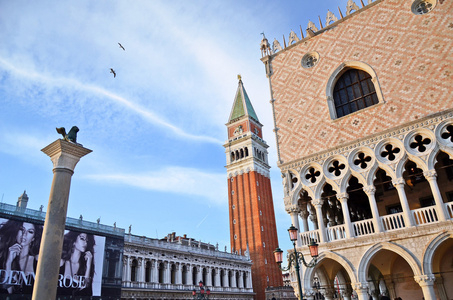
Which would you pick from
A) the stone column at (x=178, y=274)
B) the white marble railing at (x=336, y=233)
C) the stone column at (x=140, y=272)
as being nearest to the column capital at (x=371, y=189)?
the white marble railing at (x=336, y=233)

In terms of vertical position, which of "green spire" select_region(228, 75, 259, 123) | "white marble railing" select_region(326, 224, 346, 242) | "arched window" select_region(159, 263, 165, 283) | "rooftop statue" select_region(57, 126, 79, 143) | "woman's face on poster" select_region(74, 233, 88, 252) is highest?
"green spire" select_region(228, 75, 259, 123)

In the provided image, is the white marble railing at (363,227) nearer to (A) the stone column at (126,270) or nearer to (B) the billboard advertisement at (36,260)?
(B) the billboard advertisement at (36,260)

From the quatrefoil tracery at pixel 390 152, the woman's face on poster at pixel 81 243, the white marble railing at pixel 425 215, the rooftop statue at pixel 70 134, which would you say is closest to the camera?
the rooftop statue at pixel 70 134

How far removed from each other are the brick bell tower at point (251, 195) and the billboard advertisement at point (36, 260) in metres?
23.6

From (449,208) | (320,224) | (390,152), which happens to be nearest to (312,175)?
(320,224)

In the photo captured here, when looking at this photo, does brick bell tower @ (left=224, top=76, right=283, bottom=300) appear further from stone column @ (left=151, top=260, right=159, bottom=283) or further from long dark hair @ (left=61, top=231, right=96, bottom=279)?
long dark hair @ (left=61, top=231, right=96, bottom=279)

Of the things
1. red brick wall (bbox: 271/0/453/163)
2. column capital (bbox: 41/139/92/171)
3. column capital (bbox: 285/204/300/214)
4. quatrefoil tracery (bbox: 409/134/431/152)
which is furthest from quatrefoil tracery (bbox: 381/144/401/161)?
column capital (bbox: 41/139/92/171)

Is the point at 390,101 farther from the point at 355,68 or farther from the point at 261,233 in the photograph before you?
the point at 261,233

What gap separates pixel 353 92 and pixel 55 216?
449 inches

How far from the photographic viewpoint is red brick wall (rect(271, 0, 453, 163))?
11500mm

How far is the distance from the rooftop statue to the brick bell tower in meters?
38.6

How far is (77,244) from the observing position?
896 inches

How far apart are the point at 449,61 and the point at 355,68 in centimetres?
323

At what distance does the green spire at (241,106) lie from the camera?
54.1m
